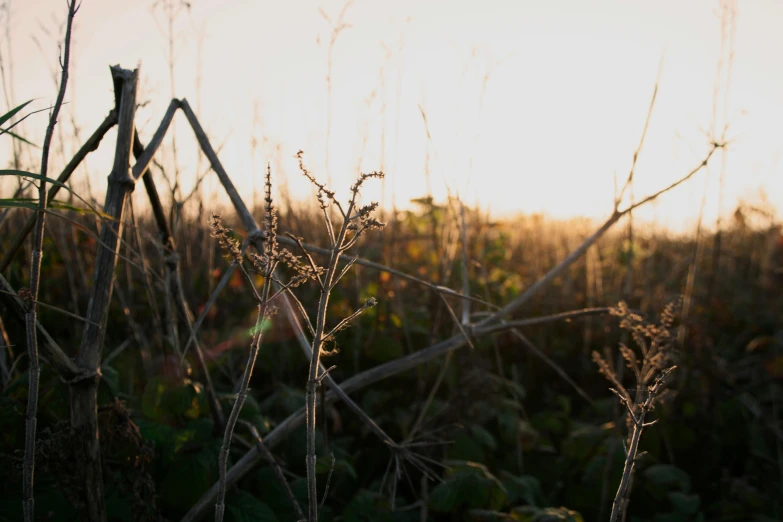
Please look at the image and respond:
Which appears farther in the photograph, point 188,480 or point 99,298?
point 188,480

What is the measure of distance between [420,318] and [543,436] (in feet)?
2.94

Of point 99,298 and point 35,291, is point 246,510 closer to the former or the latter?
point 99,298

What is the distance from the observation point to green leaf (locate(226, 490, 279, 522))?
1.45 metres

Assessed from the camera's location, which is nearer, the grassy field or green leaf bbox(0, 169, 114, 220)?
green leaf bbox(0, 169, 114, 220)

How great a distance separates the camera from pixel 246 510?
1.47m

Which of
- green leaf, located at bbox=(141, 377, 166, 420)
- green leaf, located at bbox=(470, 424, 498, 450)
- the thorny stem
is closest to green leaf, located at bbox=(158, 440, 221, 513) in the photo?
green leaf, located at bbox=(141, 377, 166, 420)

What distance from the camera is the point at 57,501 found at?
54.7 inches

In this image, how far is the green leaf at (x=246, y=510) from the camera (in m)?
1.45

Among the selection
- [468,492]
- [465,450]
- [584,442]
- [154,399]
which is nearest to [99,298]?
[154,399]

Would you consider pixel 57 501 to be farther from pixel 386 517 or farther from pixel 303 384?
pixel 303 384

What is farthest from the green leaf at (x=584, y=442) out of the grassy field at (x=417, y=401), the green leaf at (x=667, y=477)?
the green leaf at (x=667, y=477)

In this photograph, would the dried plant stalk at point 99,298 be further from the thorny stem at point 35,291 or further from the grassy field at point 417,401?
the thorny stem at point 35,291

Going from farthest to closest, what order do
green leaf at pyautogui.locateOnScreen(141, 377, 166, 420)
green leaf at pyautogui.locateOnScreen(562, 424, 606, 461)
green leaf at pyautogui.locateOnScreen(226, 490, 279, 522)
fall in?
green leaf at pyautogui.locateOnScreen(562, 424, 606, 461) → green leaf at pyautogui.locateOnScreen(141, 377, 166, 420) → green leaf at pyautogui.locateOnScreen(226, 490, 279, 522)

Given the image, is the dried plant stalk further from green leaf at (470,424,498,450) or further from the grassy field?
green leaf at (470,424,498,450)
